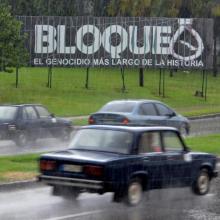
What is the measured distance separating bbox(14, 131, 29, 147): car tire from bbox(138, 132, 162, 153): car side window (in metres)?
10.9

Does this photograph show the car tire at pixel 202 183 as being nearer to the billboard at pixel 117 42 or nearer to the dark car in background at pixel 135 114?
the dark car in background at pixel 135 114

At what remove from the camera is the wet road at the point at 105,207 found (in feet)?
39.2

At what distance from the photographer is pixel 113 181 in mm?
12484

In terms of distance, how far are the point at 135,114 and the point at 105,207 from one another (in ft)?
→ 40.9

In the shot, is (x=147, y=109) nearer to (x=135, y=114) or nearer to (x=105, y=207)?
(x=135, y=114)

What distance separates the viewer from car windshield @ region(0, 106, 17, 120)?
24.5m

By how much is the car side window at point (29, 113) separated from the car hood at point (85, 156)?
11675 millimetres

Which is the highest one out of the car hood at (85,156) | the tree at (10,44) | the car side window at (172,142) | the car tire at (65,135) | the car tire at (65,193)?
the tree at (10,44)

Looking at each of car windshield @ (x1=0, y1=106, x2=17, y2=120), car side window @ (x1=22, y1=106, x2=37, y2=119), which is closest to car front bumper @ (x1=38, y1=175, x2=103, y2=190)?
car windshield @ (x1=0, y1=106, x2=17, y2=120)

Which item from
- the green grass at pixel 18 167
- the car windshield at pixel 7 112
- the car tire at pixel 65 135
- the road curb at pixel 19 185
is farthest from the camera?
the car tire at pixel 65 135

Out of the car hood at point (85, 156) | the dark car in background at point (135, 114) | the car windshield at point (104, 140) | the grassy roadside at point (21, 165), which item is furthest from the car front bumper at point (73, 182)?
the dark car in background at point (135, 114)

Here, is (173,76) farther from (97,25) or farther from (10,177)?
(10,177)

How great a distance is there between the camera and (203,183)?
14758mm

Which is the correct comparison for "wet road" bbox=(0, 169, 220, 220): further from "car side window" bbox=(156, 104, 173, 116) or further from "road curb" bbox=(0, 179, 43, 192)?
"car side window" bbox=(156, 104, 173, 116)
